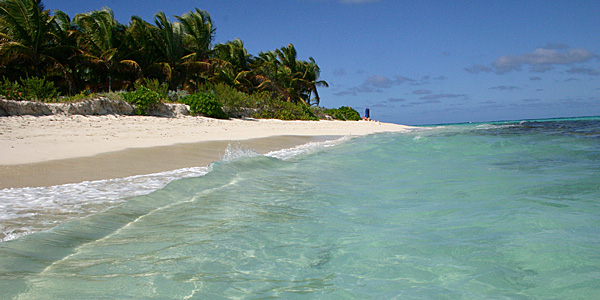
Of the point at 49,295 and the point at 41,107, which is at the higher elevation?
the point at 41,107

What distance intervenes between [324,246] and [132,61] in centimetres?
2365

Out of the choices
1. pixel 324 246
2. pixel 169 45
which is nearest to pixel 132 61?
pixel 169 45

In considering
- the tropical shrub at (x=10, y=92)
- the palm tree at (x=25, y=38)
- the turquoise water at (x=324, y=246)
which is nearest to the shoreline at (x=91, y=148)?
the tropical shrub at (x=10, y=92)

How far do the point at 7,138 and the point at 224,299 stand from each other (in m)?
8.69

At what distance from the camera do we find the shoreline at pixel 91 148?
5211 mm

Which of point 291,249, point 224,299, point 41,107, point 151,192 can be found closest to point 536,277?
point 291,249

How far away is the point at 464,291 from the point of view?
1.99 metres

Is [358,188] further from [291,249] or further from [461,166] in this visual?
[461,166]

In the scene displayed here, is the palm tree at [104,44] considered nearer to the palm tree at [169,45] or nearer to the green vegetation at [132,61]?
the green vegetation at [132,61]

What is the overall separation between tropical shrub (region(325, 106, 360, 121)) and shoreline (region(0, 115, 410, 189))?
22207 millimetres

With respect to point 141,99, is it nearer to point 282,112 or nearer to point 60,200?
point 282,112

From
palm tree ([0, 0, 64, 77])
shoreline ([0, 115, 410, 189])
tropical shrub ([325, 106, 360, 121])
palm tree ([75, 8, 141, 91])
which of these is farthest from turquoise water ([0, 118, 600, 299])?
tropical shrub ([325, 106, 360, 121])

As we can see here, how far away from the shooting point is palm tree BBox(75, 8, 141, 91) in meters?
22.0

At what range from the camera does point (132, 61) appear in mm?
22750
